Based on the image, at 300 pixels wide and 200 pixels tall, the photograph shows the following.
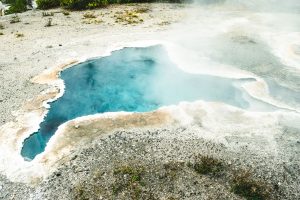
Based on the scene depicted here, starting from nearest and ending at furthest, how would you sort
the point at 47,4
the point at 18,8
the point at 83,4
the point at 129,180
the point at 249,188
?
the point at 249,188, the point at 129,180, the point at 83,4, the point at 47,4, the point at 18,8

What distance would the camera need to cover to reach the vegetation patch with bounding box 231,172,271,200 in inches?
470


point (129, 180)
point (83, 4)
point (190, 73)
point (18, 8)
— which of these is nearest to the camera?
point (129, 180)

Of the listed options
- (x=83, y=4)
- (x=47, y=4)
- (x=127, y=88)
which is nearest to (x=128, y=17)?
(x=83, y=4)

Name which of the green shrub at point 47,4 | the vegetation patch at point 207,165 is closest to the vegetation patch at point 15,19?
the green shrub at point 47,4

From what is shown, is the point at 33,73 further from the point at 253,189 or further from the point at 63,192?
the point at 253,189

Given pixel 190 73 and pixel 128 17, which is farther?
pixel 128 17

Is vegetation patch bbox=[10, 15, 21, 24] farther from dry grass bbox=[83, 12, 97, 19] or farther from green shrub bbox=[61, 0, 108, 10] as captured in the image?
dry grass bbox=[83, 12, 97, 19]

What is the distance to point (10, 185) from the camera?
12609 mm

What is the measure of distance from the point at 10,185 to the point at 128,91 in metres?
8.00

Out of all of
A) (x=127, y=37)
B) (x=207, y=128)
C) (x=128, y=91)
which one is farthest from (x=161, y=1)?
(x=207, y=128)

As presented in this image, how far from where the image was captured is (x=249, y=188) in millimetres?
12125

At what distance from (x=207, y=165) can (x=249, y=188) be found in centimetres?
162

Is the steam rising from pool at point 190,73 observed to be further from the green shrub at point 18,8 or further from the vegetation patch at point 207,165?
the green shrub at point 18,8

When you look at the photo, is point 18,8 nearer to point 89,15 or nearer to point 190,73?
point 89,15
